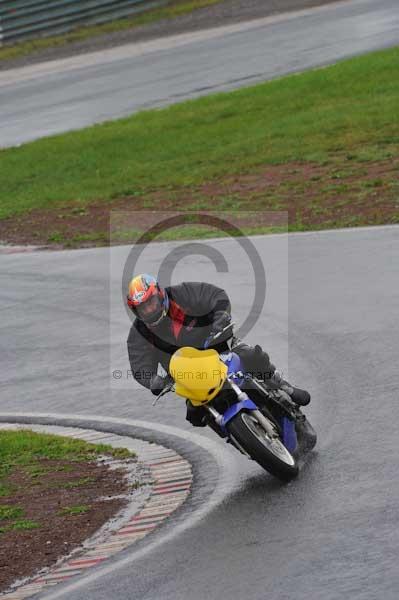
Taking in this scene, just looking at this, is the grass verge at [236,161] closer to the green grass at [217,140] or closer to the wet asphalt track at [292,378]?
the green grass at [217,140]

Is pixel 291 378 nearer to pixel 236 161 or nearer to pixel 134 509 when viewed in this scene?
pixel 134 509

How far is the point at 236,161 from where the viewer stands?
76.5ft

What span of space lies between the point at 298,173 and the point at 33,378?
9455 mm

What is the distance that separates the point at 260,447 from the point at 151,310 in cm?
130

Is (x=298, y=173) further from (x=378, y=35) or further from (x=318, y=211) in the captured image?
(x=378, y=35)

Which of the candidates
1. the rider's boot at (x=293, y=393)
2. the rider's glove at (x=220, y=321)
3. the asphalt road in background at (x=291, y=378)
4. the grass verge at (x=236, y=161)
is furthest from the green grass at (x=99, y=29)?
the rider's glove at (x=220, y=321)

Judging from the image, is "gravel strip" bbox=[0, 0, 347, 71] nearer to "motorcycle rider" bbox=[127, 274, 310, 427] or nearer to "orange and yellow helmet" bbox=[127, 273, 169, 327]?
"motorcycle rider" bbox=[127, 274, 310, 427]

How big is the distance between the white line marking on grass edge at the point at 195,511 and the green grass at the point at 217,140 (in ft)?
31.5

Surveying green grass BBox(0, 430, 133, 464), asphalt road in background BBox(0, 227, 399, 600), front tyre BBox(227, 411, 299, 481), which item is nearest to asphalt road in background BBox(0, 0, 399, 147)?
asphalt road in background BBox(0, 227, 399, 600)

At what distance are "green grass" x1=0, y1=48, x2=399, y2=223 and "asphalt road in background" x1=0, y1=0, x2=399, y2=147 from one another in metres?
1.43

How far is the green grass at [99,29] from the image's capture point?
3741 cm

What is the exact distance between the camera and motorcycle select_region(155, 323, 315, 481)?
8.98 meters

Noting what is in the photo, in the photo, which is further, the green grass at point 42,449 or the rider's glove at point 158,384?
the green grass at point 42,449

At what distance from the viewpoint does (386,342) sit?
40.2 feet
